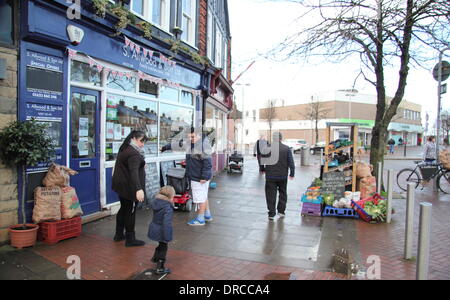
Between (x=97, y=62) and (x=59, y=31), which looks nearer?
(x=59, y=31)

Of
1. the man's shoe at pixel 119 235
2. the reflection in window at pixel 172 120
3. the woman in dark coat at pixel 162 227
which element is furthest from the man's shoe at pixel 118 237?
the reflection in window at pixel 172 120

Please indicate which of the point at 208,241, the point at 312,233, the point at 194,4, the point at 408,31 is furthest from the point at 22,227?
the point at 408,31

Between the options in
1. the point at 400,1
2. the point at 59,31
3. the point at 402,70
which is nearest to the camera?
the point at 59,31

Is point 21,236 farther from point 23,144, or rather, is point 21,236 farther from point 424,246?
point 424,246

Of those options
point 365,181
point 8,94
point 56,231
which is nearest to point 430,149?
point 365,181

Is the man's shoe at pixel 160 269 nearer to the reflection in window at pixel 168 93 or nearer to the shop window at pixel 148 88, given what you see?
the shop window at pixel 148 88

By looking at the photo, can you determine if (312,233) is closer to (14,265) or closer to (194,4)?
(14,265)

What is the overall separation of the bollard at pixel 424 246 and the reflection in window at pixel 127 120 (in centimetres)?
541

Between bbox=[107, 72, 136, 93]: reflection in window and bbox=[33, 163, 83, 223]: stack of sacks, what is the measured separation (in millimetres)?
2168

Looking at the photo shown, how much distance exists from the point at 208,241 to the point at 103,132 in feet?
9.61

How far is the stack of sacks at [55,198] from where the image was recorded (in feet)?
15.9

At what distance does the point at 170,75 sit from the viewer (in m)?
8.51

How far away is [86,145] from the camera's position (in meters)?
6.05

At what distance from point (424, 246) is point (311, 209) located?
3.75 m
